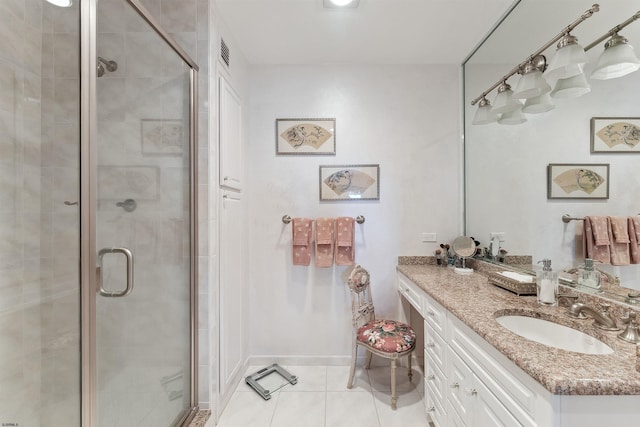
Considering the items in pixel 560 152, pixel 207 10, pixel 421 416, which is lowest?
pixel 421 416

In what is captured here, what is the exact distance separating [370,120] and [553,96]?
1.24m

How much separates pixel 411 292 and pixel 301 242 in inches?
36.0

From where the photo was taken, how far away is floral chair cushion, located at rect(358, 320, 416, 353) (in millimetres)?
1779

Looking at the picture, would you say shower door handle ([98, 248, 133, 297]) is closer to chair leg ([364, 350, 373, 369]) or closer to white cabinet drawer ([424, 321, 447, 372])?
white cabinet drawer ([424, 321, 447, 372])

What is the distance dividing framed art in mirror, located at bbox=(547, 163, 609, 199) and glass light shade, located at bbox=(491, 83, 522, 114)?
1.39ft

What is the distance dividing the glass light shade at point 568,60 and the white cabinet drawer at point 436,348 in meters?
1.39

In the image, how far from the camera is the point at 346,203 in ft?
7.64

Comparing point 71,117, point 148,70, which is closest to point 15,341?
point 71,117

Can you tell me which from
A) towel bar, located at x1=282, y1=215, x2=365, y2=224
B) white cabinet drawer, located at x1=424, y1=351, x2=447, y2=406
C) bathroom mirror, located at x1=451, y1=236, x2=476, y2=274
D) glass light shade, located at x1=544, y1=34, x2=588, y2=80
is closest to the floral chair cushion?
white cabinet drawer, located at x1=424, y1=351, x2=447, y2=406

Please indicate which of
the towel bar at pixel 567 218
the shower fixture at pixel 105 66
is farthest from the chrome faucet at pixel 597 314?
the shower fixture at pixel 105 66

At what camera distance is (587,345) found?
1046mm

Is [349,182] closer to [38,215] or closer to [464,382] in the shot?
[464,382]

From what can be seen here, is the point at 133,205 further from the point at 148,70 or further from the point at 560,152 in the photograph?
the point at 560,152

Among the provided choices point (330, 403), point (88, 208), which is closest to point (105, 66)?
point (88, 208)
